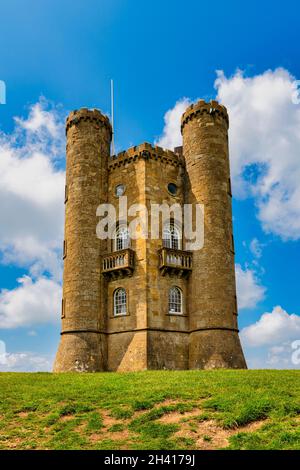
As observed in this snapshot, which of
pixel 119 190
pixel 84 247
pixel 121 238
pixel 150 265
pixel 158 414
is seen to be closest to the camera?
pixel 158 414

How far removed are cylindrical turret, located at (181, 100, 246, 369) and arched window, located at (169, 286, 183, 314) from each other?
721 mm

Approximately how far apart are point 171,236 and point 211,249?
2.99 metres

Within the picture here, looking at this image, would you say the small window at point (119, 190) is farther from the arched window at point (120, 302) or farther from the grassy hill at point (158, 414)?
the grassy hill at point (158, 414)

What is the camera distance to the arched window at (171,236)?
32.7 m

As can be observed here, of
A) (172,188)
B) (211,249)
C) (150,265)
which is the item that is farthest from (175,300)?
(172,188)

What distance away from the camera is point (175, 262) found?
103ft

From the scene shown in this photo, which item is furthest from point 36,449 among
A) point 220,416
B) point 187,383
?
point 187,383

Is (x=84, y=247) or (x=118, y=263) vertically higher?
(x=84, y=247)

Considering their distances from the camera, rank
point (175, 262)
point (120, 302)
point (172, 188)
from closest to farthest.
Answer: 1. point (175, 262)
2. point (120, 302)
3. point (172, 188)

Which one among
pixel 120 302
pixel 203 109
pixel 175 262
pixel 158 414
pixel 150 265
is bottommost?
pixel 158 414

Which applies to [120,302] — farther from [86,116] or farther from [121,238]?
[86,116]

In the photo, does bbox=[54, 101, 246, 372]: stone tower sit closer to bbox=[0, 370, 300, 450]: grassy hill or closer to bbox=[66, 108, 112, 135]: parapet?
bbox=[66, 108, 112, 135]: parapet

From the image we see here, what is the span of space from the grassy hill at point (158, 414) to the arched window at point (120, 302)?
11.2 metres

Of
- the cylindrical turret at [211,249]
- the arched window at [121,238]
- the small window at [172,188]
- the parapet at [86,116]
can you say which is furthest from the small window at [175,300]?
the parapet at [86,116]
